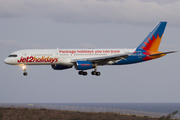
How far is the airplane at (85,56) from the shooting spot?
212 feet

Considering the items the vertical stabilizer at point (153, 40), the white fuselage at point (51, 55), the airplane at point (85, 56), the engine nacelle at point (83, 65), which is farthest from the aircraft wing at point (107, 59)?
the vertical stabilizer at point (153, 40)

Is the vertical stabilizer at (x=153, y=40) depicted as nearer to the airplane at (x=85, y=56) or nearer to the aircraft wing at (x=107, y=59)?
the airplane at (x=85, y=56)

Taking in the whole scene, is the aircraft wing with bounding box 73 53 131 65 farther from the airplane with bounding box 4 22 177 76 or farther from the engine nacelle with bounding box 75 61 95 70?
the engine nacelle with bounding box 75 61 95 70

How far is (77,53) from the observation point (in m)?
67.9

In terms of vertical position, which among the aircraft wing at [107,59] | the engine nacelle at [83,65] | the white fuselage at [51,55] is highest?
the white fuselage at [51,55]

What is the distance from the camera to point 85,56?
6831 cm

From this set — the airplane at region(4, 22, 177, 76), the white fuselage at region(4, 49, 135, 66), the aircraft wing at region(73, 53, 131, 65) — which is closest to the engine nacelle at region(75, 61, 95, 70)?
the airplane at region(4, 22, 177, 76)

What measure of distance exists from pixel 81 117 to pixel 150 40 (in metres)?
34.2

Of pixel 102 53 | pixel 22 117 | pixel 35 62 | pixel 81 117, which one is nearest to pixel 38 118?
pixel 22 117

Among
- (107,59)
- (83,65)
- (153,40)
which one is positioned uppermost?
(153,40)

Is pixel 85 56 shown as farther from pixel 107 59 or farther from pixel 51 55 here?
pixel 51 55

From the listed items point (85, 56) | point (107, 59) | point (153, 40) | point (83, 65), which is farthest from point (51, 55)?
point (153, 40)

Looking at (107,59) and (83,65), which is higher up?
→ (107,59)

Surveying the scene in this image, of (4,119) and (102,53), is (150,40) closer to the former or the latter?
(102,53)
